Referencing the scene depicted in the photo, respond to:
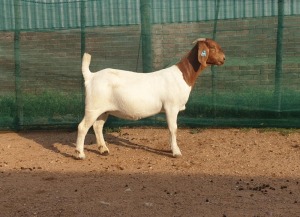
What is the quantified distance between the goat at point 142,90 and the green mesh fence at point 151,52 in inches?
66.0

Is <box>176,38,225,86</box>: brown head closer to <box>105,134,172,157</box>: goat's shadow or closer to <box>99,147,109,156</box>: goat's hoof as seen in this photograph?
<box>105,134,172,157</box>: goat's shadow

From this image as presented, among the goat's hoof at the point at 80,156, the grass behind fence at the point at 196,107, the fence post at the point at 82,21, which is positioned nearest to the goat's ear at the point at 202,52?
the grass behind fence at the point at 196,107

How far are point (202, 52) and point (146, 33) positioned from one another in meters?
2.08

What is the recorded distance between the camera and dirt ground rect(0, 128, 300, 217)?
210 inches

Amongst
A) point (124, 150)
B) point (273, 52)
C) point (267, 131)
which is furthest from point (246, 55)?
point (124, 150)

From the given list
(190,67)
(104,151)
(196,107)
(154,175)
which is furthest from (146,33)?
(154,175)

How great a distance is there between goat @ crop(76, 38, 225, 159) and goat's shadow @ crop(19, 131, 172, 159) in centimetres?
56

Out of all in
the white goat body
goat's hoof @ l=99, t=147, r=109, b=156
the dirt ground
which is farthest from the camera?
goat's hoof @ l=99, t=147, r=109, b=156

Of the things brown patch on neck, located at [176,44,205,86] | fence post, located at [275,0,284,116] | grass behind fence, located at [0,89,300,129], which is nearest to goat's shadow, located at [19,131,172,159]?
grass behind fence, located at [0,89,300,129]

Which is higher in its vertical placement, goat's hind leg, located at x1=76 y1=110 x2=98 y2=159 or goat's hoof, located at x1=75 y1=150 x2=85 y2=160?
goat's hind leg, located at x1=76 y1=110 x2=98 y2=159

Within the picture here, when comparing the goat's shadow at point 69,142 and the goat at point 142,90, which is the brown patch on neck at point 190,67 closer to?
the goat at point 142,90

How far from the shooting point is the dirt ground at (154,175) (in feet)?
17.5

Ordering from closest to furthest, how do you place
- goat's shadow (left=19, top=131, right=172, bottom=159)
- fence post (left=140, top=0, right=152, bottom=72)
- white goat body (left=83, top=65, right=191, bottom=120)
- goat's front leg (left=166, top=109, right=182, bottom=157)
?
white goat body (left=83, top=65, right=191, bottom=120) → goat's front leg (left=166, top=109, right=182, bottom=157) → goat's shadow (left=19, top=131, right=172, bottom=159) → fence post (left=140, top=0, right=152, bottom=72)

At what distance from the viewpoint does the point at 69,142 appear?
8.87 meters
